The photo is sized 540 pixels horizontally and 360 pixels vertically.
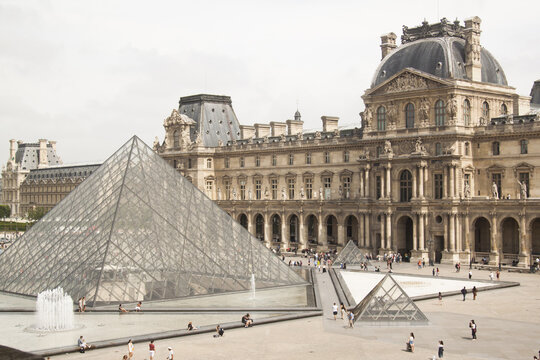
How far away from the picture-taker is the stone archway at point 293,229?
68919 millimetres

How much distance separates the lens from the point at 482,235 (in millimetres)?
55250

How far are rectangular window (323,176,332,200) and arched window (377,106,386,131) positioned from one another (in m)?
8.60

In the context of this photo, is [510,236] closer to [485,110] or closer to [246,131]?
[485,110]

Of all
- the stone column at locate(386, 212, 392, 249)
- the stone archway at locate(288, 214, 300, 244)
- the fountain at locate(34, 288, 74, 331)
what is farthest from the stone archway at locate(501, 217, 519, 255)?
the fountain at locate(34, 288, 74, 331)

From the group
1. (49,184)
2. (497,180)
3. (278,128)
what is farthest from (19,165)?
(497,180)

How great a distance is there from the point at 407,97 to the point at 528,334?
101 feet

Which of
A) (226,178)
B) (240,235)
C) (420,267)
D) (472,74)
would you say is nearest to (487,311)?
(240,235)

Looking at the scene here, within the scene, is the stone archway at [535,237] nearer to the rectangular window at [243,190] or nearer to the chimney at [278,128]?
the chimney at [278,128]

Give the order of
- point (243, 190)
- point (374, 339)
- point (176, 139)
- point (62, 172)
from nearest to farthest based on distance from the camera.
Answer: point (374, 339), point (243, 190), point (176, 139), point (62, 172)

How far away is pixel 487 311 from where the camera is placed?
33.5 m

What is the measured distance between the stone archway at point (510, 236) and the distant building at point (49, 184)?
76.8m

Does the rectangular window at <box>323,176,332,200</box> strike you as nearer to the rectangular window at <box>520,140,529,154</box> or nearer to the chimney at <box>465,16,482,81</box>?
the chimney at <box>465,16,482,81</box>

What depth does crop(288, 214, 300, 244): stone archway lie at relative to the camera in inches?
2713

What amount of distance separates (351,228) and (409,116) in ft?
41.1
